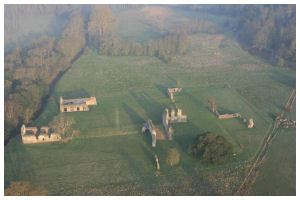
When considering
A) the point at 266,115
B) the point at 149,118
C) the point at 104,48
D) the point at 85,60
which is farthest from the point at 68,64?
the point at 266,115

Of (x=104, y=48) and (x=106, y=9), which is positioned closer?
(x=104, y=48)

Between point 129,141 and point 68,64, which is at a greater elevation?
point 68,64

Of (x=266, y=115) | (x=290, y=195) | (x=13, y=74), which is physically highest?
(x=13, y=74)

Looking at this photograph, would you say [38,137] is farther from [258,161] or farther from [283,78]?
[283,78]

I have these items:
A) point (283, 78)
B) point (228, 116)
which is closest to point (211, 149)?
point (228, 116)

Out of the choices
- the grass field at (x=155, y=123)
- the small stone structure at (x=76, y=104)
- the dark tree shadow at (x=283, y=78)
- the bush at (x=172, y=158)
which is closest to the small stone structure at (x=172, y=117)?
the grass field at (x=155, y=123)

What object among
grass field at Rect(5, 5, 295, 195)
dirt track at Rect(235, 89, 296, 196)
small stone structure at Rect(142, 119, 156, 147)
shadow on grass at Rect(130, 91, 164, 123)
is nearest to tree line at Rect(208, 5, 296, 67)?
grass field at Rect(5, 5, 295, 195)

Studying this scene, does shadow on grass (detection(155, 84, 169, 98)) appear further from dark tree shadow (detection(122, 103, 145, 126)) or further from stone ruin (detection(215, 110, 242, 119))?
stone ruin (detection(215, 110, 242, 119))

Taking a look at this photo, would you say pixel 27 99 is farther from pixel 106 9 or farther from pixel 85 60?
pixel 106 9
